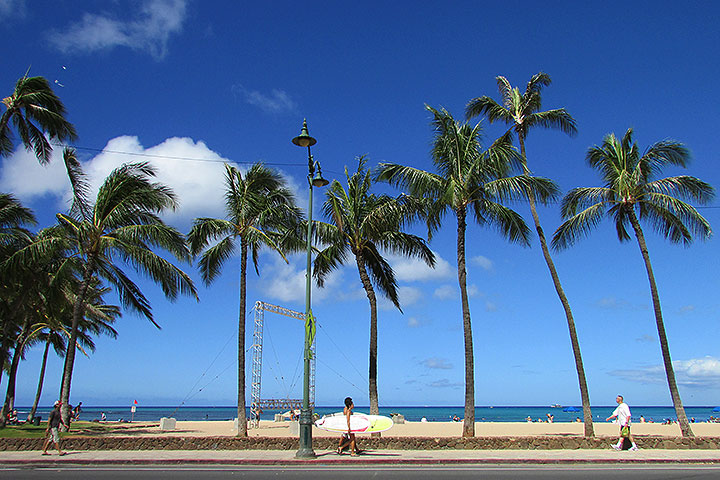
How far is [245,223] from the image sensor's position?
72.9 ft

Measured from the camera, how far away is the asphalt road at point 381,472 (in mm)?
10945

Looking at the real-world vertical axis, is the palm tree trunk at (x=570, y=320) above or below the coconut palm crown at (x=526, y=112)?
below

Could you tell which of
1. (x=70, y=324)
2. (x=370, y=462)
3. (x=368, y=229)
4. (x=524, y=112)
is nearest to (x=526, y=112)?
(x=524, y=112)

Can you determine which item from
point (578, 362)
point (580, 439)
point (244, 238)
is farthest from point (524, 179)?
point (244, 238)

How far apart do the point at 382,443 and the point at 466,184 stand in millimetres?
9659

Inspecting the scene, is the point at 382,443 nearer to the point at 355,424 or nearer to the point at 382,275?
the point at 355,424

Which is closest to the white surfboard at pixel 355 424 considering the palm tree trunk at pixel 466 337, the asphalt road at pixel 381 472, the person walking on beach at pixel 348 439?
the person walking on beach at pixel 348 439

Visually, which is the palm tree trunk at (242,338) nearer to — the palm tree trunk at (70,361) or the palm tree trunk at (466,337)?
the palm tree trunk at (70,361)

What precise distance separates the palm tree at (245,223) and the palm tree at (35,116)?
649 centimetres

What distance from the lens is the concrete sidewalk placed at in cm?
1331

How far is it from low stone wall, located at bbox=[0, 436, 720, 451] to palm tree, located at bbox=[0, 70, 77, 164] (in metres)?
11.3

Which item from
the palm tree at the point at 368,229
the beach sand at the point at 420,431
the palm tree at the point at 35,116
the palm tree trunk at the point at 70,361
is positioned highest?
the palm tree at the point at 35,116

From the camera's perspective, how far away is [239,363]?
21.3 metres

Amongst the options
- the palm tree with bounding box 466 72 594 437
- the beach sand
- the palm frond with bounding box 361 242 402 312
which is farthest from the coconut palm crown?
the beach sand
